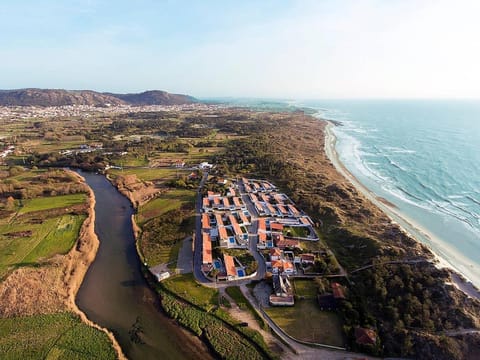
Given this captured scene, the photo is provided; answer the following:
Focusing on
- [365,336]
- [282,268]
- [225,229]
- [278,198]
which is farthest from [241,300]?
[278,198]

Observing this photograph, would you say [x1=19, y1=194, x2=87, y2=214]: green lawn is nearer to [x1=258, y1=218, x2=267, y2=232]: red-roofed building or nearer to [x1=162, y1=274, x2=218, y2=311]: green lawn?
[x1=162, y1=274, x2=218, y2=311]: green lawn

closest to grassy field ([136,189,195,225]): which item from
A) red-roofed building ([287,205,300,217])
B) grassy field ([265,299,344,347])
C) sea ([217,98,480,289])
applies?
red-roofed building ([287,205,300,217])

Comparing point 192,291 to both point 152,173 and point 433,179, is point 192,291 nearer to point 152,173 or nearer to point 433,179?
point 152,173

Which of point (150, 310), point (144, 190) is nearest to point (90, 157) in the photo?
point (144, 190)

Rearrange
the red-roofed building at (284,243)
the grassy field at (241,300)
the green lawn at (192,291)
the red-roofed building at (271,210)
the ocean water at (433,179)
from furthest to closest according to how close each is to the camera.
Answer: the red-roofed building at (271,210) < the ocean water at (433,179) < the red-roofed building at (284,243) < the green lawn at (192,291) < the grassy field at (241,300)

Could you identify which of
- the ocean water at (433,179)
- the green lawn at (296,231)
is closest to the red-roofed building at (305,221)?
the green lawn at (296,231)

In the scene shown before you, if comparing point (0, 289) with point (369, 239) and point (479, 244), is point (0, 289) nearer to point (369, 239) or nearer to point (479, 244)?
A: point (369, 239)

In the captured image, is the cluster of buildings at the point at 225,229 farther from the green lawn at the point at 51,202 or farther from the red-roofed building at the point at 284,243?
the green lawn at the point at 51,202
